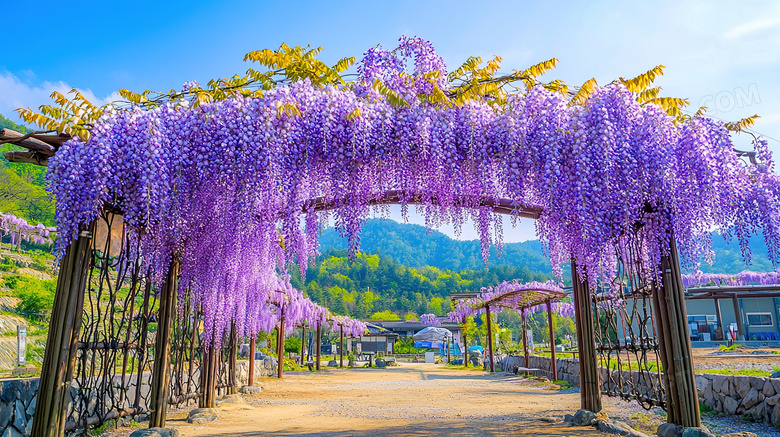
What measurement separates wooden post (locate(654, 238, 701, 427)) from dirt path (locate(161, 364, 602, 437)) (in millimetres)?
1028

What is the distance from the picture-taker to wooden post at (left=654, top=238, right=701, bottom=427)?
4293 millimetres

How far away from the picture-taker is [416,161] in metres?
4.35

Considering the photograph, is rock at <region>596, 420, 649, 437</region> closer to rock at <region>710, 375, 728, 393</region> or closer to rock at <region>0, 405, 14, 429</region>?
rock at <region>710, 375, 728, 393</region>

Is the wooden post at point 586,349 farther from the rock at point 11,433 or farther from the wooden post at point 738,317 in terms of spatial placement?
the wooden post at point 738,317

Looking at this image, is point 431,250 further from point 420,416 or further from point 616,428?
point 616,428

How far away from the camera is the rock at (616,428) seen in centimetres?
477

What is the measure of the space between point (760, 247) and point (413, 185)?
8470cm

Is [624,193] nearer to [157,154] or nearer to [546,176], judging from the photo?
[546,176]

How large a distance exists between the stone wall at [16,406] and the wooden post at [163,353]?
1068mm

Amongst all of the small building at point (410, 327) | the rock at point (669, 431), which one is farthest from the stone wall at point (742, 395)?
the small building at point (410, 327)

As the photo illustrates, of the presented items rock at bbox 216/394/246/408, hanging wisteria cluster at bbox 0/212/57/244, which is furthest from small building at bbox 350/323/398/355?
rock at bbox 216/394/246/408

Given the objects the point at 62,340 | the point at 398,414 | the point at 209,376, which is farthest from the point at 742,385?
the point at 62,340

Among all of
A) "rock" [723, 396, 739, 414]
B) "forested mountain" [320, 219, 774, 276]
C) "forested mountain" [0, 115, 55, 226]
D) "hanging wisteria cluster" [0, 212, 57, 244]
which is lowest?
"rock" [723, 396, 739, 414]

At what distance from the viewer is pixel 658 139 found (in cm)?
425
